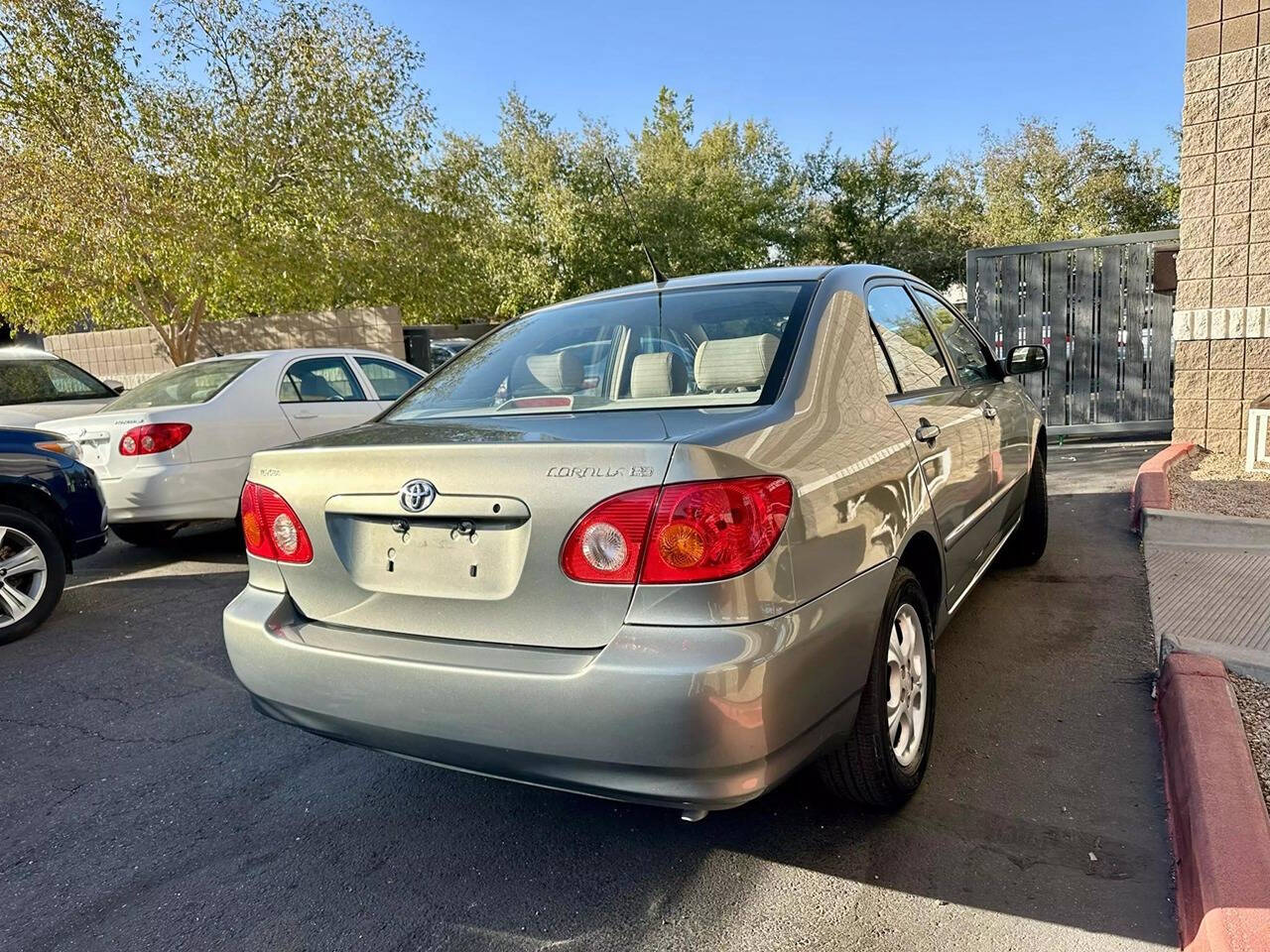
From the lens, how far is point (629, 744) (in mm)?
2037

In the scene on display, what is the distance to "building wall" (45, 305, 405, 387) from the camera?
14.8 meters

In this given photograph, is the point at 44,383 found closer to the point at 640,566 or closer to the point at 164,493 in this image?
the point at 164,493

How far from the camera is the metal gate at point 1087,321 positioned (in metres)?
9.79

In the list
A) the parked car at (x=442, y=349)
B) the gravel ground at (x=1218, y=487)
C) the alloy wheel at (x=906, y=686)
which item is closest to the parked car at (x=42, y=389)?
the alloy wheel at (x=906, y=686)

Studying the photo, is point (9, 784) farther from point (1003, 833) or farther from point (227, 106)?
point (227, 106)

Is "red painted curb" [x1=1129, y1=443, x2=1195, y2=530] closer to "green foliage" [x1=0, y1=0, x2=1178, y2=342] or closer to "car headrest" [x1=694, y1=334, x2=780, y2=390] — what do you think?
"car headrest" [x1=694, y1=334, x2=780, y2=390]

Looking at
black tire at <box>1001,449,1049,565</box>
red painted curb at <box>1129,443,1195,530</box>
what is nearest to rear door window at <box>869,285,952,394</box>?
black tire at <box>1001,449,1049,565</box>

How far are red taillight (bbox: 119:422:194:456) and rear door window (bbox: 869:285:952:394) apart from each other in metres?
4.77

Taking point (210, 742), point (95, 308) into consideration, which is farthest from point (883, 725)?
point (95, 308)

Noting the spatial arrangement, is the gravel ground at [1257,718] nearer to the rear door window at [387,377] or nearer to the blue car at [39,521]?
the blue car at [39,521]

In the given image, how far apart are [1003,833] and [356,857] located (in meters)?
1.90

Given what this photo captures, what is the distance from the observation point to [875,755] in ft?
8.34

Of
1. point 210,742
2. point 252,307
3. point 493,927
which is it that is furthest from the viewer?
point 252,307

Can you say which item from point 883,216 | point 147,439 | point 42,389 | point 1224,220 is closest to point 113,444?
point 147,439
